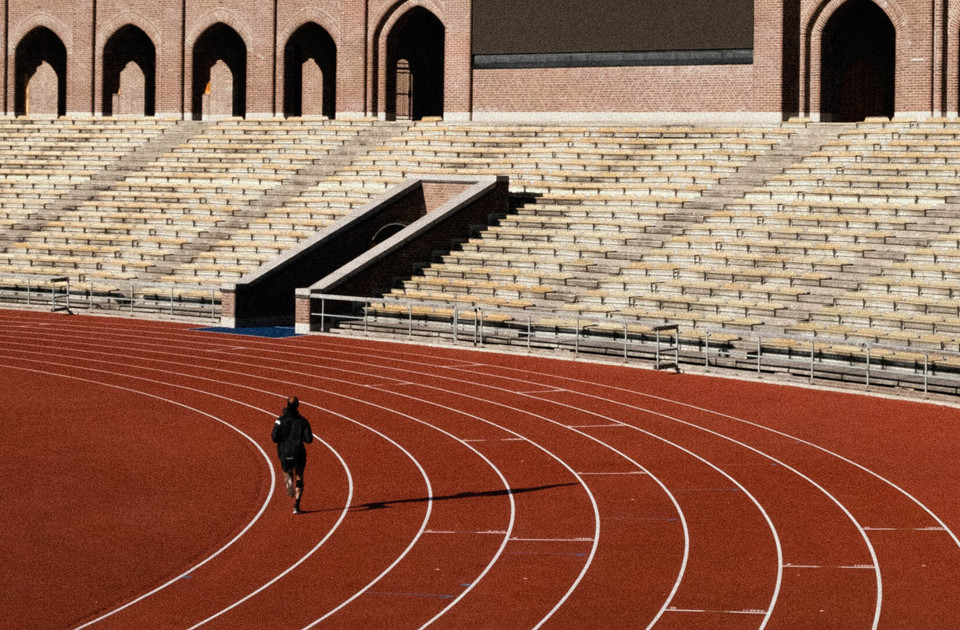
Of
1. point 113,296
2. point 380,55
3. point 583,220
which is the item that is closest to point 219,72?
point 380,55

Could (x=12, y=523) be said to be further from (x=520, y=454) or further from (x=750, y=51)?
(x=750, y=51)

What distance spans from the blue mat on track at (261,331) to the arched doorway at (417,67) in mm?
14550

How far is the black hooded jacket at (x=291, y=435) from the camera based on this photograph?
14.2 metres

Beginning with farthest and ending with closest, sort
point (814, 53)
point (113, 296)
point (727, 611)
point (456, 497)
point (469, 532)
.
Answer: point (814, 53), point (113, 296), point (456, 497), point (469, 532), point (727, 611)

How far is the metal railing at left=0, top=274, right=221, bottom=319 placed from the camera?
105 ft

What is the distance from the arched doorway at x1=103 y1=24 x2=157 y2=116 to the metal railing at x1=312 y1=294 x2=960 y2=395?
21.5m

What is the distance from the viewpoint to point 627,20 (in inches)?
1531

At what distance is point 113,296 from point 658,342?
15.2m

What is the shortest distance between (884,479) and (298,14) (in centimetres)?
3214

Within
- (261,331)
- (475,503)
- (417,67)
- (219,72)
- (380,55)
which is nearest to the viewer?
(475,503)

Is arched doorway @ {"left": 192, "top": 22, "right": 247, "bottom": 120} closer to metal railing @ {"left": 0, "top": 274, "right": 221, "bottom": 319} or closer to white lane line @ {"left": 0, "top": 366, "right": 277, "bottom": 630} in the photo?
metal railing @ {"left": 0, "top": 274, "right": 221, "bottom": 319}

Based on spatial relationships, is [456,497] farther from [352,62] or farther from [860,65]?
[352,62]

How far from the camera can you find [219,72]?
170 ft

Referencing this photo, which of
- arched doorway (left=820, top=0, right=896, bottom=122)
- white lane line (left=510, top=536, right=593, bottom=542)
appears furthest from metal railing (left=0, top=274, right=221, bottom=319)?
white lane line (left=510, top=536, right=593, bottom=542)
